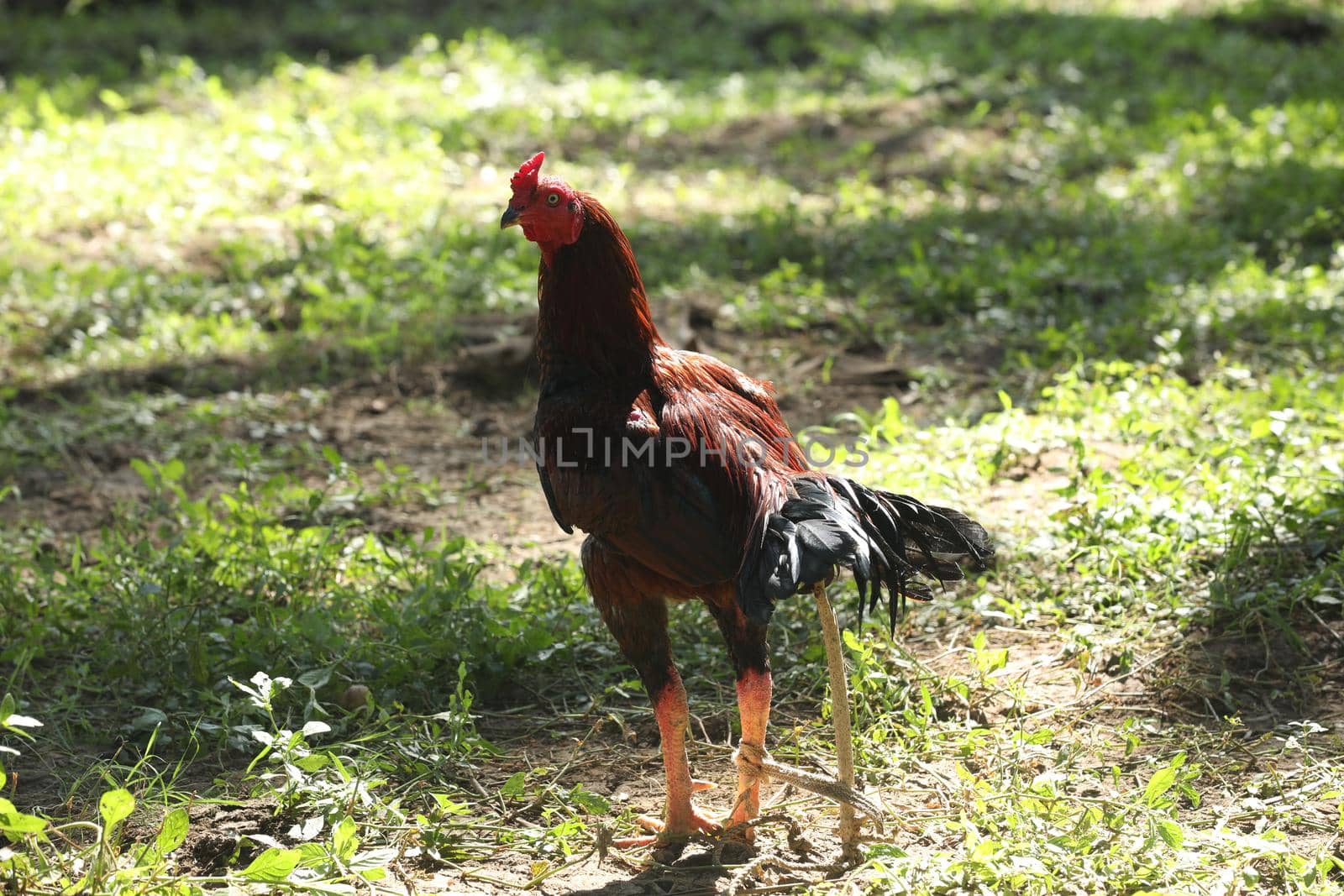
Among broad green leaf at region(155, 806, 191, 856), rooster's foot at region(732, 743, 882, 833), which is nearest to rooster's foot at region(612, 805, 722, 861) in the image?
rooster's foot at region(732, 743, 882, 833)

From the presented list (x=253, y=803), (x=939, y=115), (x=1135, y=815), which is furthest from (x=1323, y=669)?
(x=939, y=115)

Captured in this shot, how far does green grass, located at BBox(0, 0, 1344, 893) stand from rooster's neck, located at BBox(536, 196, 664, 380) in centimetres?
122

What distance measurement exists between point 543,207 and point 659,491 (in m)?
0.83

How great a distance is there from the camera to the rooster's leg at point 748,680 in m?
3.43

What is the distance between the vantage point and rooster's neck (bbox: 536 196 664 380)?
3.45 metres

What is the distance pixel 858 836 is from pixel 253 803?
1.77 meters

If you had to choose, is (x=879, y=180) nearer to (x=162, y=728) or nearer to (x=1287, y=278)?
(x=1287, y=278)

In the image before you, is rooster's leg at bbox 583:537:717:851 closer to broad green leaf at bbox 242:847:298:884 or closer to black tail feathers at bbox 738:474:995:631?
black tail feathers at bbox 738:474:995:631

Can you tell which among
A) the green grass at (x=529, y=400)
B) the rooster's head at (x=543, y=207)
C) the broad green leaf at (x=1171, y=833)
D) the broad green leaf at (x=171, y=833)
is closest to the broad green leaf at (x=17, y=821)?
the green grass at (x=529, y=400)

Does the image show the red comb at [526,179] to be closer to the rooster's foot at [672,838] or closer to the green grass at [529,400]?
the green grass at [529,400]

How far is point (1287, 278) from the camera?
7.36 m

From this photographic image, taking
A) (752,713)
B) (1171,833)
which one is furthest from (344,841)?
(1171,833)

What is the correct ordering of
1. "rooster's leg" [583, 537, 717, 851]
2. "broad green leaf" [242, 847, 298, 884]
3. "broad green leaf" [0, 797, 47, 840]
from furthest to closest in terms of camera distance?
1. "rooster's leg" [583, 537, 717, 851]
2. "broad green leaf" [242, 847, 298, 884]
3. "broad green leaf" [0, 797, 47, 840]

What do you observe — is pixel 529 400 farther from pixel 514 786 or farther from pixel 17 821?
pixel 17 821
